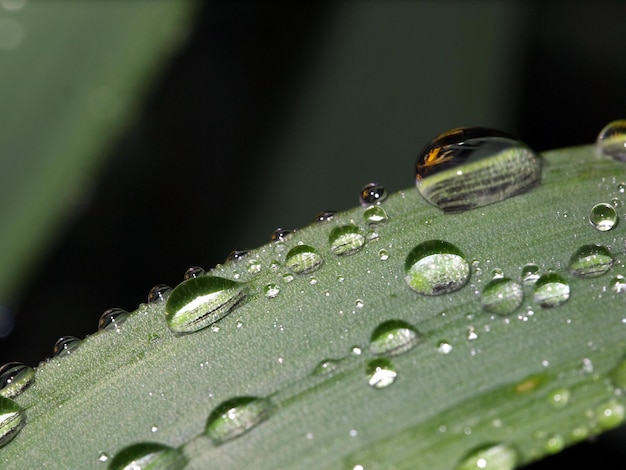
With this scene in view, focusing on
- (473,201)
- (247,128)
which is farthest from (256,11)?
(473,201)

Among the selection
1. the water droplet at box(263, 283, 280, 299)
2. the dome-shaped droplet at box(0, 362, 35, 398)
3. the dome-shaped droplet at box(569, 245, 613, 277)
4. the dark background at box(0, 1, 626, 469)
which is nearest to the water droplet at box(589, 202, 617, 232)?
the dome-shaped droplet at box(569, 245, 613, 277)

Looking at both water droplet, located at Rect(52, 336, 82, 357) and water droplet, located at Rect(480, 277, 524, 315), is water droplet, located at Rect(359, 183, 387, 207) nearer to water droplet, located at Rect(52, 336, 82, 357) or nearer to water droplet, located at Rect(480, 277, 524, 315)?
water droplet, located at Rect(480, 277, 524, 315)

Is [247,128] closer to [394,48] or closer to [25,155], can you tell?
[394,48]

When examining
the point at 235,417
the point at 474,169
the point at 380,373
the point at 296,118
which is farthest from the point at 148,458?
the point at 296,118

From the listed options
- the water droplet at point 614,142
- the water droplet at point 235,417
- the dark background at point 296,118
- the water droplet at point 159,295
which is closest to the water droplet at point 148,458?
the water droplet at point 235,417

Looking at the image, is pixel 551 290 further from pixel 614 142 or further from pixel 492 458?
pixel 614 142
